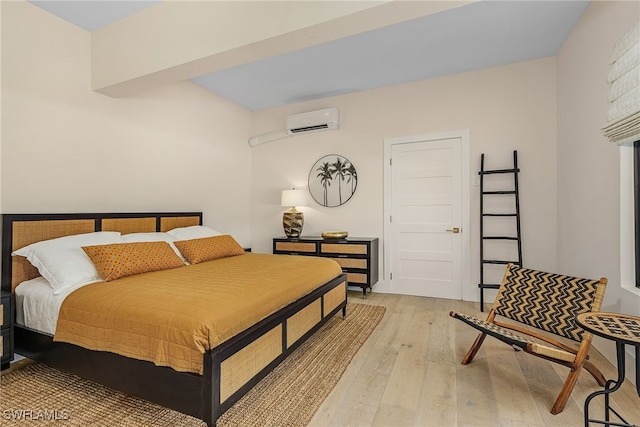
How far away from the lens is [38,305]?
2.07 metres

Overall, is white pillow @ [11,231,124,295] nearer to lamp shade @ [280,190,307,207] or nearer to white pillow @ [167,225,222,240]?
white pillow @ [167,225,222,240]

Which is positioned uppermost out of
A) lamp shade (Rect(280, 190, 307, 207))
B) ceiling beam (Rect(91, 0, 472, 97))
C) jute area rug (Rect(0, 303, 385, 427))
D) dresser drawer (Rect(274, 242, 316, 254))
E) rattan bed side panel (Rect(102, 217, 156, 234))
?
ceiling beam (Rect(91, 0, 472, 97))

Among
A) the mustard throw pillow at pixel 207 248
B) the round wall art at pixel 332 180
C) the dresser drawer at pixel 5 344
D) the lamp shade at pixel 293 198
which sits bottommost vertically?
the dresser drawer at pixel 5 344

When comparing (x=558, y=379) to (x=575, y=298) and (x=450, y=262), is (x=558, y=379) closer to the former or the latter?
(x=575, y=298)

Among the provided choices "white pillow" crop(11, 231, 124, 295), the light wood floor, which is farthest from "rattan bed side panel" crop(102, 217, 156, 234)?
the light wood floor

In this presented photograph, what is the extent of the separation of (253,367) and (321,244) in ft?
8.18

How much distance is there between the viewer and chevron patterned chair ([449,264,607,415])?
1727 millimetres

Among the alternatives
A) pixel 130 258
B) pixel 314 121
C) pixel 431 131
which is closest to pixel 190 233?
pixel 130 258

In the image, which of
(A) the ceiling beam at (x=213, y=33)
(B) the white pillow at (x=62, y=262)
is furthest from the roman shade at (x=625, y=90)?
(B) the white pillow at (x=62, y=262)

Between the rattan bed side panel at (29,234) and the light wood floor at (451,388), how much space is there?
239 centimetres

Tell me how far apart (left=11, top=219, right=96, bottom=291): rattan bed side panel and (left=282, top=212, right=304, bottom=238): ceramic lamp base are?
7.99ft

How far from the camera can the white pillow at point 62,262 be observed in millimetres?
2068

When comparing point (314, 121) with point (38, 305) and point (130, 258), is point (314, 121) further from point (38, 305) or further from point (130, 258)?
point (38, 305)

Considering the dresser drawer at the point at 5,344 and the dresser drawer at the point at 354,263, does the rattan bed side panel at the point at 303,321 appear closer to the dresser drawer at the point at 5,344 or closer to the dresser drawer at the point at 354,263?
the dresser drawer at the point at 354,263
